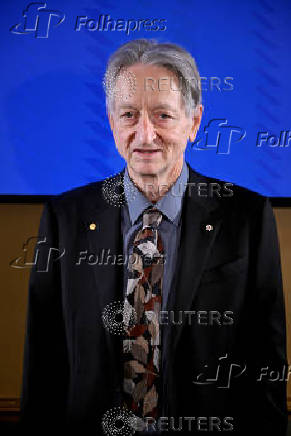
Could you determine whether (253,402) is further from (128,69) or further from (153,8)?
(153,8)

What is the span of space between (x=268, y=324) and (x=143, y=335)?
0.36 m

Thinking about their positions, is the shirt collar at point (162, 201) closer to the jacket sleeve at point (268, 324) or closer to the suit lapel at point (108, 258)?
the suit lapel at point (108, 258)

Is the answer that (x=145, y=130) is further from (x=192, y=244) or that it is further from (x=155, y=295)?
(x=155, y=295)

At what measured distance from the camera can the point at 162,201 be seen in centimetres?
116

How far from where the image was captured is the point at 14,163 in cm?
143

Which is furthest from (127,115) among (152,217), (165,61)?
(152,217)

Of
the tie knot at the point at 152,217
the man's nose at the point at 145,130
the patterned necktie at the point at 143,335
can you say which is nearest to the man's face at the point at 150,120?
the man's nose at the point at 145,130

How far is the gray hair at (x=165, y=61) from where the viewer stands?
108cm

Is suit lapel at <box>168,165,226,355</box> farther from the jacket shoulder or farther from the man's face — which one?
the man's face

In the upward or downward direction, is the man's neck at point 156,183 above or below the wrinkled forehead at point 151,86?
below

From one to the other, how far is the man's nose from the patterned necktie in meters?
0.29

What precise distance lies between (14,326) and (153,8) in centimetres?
128

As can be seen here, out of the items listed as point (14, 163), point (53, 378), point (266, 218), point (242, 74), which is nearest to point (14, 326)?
point (53, 378)

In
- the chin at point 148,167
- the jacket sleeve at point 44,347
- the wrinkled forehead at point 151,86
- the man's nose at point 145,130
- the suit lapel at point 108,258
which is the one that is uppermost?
the wrinkled forehead at point 151,86
